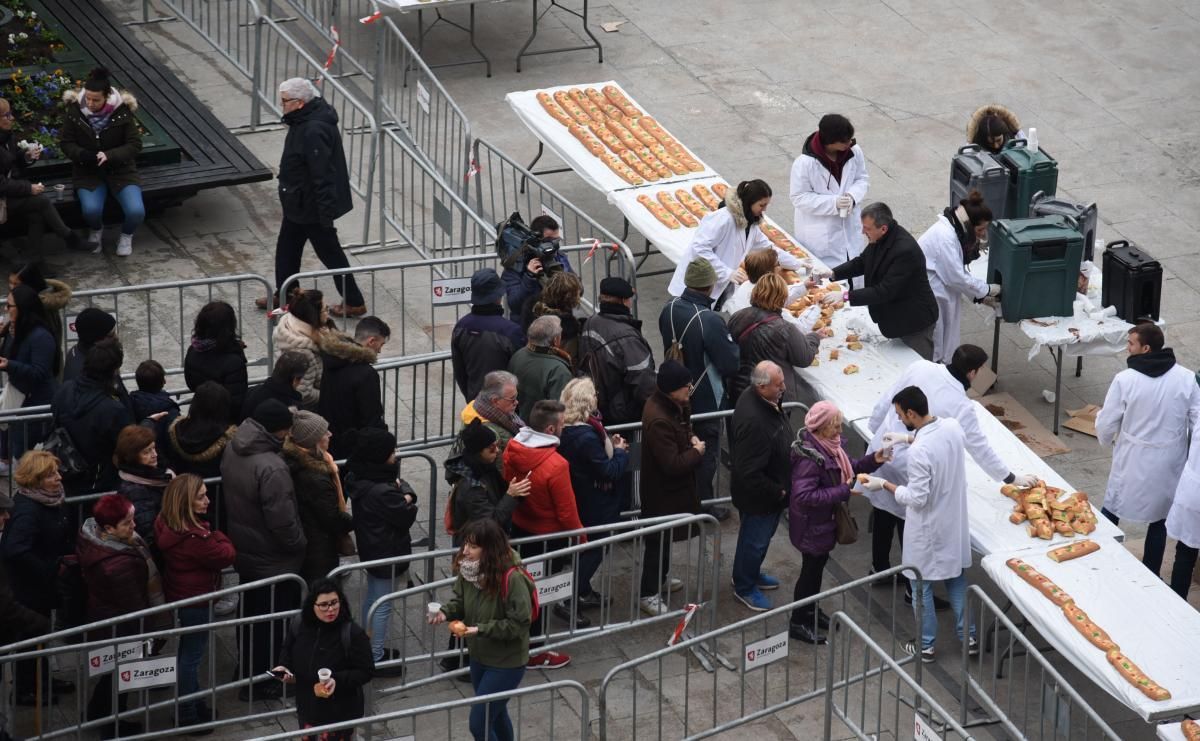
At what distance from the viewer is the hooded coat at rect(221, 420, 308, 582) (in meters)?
9.81

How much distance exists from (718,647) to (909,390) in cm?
189

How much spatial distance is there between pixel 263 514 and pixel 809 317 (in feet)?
15.1

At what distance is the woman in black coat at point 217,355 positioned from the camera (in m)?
11.0

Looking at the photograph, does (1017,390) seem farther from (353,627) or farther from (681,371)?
(353,627)

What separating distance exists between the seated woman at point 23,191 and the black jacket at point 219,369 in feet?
12.8

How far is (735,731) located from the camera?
1044 centimetres

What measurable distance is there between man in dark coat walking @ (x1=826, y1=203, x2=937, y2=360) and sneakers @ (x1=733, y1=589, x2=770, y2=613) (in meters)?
2.20

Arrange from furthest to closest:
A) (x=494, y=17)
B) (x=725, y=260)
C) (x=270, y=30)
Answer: (x=494, y=17)
(x=270, y=30)
(x=725, y=260)

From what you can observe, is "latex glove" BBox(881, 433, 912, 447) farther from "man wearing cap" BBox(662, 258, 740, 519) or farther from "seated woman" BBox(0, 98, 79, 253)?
"seated woman" BBox(0, 98, 79, 253)

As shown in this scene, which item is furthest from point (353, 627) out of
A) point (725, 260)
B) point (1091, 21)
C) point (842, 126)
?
point (1091, 21)

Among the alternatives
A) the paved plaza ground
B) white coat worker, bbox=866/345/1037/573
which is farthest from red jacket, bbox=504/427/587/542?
the paved plaza ground

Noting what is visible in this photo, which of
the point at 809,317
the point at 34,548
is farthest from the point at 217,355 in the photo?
the point at 809,317

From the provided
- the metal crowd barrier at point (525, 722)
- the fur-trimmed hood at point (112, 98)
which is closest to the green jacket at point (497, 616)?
the metal crowd barrier at point (525, 722)

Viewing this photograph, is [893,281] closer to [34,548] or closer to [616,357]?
[616,357]
